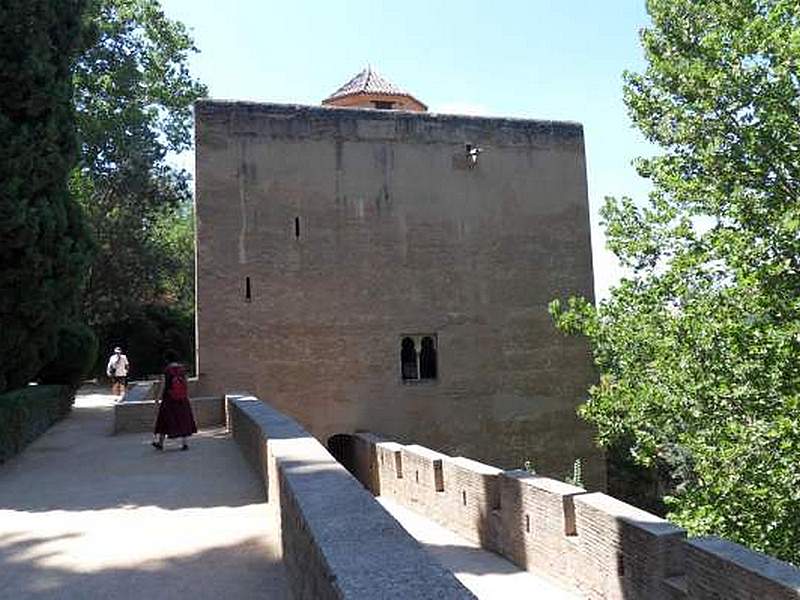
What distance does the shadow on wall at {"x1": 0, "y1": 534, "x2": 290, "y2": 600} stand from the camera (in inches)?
171

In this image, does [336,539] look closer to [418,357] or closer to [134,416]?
[134,416]

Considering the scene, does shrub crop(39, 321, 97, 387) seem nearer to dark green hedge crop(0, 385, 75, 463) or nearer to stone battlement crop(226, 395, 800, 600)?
dark green hedge crop(0, 385, 75, 463)

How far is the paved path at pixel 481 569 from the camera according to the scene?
27.8 feet

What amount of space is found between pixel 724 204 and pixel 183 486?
908cm

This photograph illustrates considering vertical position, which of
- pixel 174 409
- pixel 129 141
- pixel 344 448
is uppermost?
pixel 129 141

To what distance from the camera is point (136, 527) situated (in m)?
5.91

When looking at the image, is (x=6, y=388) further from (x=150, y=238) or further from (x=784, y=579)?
(x=150, y=238)

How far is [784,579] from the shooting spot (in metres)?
5.72

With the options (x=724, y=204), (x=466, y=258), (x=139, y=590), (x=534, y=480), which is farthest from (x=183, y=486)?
(x=466, y=258)

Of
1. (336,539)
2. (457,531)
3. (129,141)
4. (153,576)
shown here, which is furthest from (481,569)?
(129,141)

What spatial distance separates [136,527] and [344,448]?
39.6 ft

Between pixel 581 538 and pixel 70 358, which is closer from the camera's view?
pixel 581 538

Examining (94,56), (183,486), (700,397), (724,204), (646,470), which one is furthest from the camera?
(646,470)

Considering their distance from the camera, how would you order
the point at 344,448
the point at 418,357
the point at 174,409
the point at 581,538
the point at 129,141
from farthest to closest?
the point at 129,141
the point at 418,357
the point at 344,448
the point at 174,409
the point at 581,538
